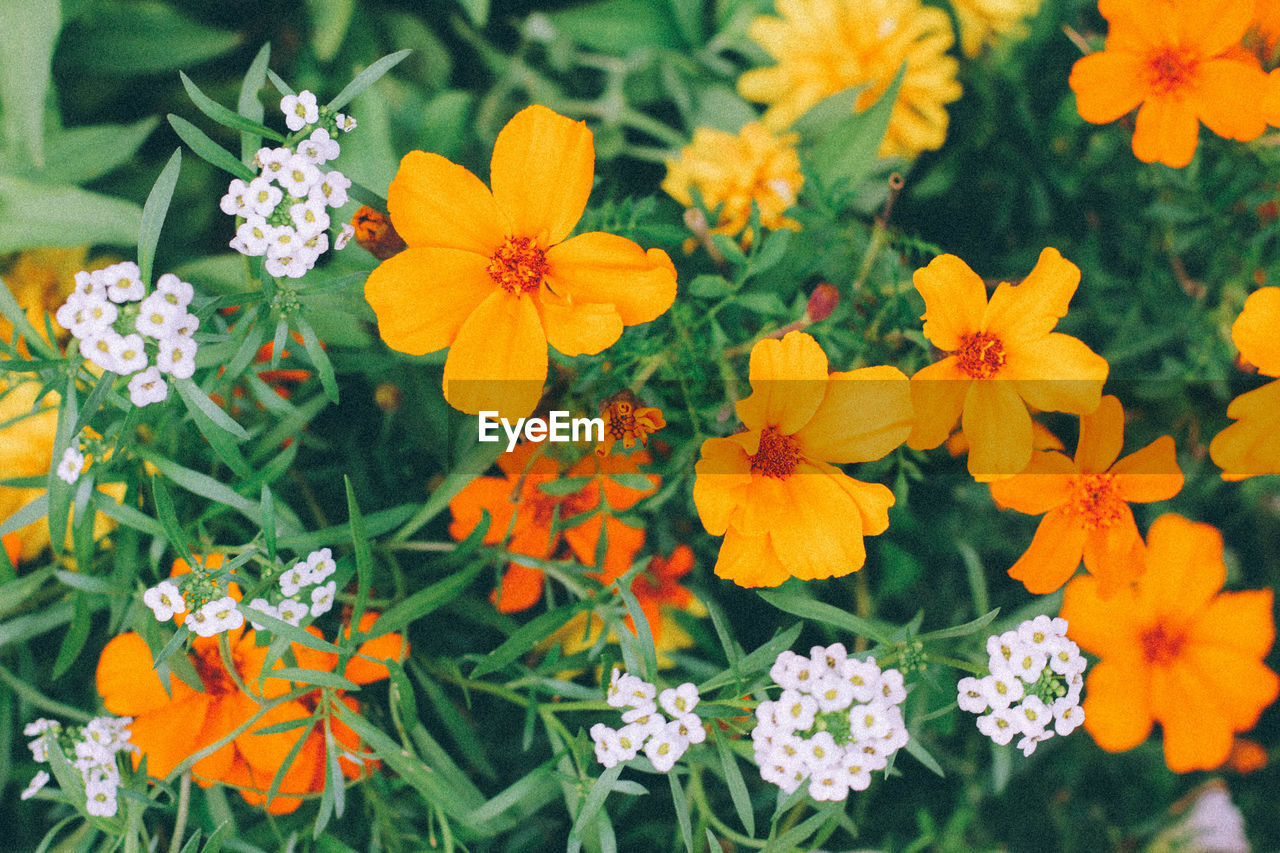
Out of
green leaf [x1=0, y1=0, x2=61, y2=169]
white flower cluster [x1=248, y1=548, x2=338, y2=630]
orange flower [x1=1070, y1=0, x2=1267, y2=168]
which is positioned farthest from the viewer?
green leaf [x1=0, y1=0, x2=61, y2=169]

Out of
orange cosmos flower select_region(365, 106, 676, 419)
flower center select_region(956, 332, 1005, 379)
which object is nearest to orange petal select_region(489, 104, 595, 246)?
orange cosmos flower select_region(365, 106, 676, 419)

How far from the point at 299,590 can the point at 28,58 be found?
0.66 metres

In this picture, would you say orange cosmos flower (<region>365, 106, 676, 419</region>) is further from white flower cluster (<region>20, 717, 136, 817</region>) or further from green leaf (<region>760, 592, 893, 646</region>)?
white flower cluster (<region>20, 717, 136, 817</region>)

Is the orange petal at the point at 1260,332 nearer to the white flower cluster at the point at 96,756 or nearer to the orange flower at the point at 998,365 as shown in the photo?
the orange flower at the point at 998,365

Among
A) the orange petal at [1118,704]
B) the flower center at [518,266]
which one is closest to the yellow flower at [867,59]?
the flower center at [518,266]

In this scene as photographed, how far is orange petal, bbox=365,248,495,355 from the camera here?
2.27 ft

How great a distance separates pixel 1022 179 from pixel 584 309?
869 millimetres

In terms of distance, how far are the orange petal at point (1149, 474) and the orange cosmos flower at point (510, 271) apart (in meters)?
0.47

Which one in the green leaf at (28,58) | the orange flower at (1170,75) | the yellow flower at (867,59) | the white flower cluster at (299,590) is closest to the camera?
the white flower cluster at (299,590)

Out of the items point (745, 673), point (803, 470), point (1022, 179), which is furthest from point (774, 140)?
point (745, 673)

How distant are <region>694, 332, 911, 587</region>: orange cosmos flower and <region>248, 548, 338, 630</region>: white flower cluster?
0.31 metres

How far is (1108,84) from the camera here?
32.5 inches

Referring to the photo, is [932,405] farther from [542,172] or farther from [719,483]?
[542,172]

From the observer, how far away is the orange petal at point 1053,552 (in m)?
0.77
